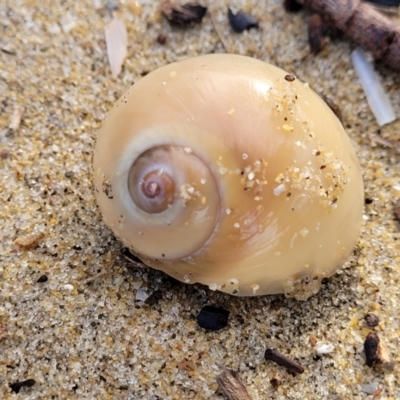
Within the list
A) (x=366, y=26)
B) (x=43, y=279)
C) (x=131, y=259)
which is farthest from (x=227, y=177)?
(x=366, y=26)

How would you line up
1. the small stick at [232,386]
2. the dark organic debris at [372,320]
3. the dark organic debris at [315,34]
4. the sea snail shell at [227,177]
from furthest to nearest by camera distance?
the dark organic debris at [315,34], the dark organic debris at [372,320], the small stick at [232,386], the sea snail shell at [227,177]

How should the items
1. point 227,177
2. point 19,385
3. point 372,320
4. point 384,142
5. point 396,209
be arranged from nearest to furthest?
point 227,177, point 19,385, point 372,320, point 396,209, point 384,142

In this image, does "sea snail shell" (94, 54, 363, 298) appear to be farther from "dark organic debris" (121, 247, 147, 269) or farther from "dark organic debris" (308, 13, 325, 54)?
"dark organic debris" (308, 13, 325, 54)

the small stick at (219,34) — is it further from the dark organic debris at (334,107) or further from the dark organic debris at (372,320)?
the dark organic debris at (372,320)

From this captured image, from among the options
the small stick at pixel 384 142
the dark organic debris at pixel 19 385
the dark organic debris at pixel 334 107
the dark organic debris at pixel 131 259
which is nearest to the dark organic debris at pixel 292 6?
the dark organic debris at pixel 334 107

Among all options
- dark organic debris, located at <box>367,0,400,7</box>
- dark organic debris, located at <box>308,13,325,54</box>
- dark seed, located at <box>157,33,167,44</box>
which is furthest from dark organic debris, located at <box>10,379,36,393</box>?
dark organic debris, located at <box>367,0,400,7</box>

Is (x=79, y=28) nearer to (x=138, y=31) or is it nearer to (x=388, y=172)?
(x=138, y=31)

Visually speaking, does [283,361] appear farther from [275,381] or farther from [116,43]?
[116,43]
